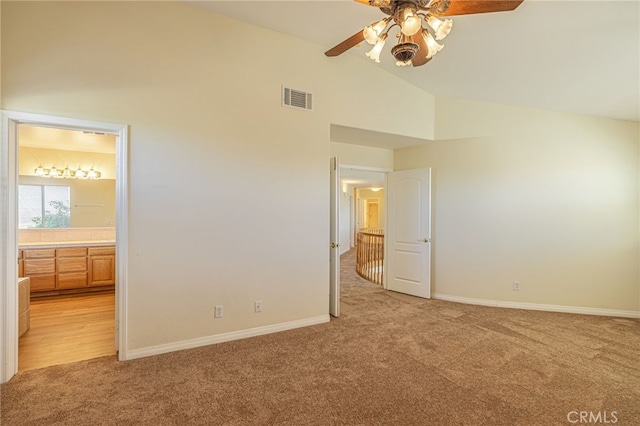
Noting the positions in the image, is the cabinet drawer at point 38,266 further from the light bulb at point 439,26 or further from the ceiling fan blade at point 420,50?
the light bulb at point 439,26

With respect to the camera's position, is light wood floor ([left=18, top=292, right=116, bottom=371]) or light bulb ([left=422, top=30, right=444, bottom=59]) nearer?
light bulb ([left=422, top=30, right=444, bottom=59])

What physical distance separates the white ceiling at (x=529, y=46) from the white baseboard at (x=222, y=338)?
11.2 ft

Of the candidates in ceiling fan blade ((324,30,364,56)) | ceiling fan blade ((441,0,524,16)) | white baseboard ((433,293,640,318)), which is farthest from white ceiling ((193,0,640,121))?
white baseboard ((433,293,640,318))

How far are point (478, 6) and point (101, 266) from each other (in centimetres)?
613

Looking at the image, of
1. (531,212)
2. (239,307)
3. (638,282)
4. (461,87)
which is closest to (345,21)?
(461,87)

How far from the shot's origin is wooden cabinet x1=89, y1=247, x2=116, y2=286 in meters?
4.93

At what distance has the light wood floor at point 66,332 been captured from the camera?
2784 millimetres

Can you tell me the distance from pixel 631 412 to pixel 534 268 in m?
2.54

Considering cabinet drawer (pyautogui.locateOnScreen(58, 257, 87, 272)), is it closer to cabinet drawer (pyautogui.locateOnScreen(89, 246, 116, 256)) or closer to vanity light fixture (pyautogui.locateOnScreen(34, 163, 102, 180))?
cabinet drawer (pyautogui.locateOnScreen(89, 246, 116, 256))

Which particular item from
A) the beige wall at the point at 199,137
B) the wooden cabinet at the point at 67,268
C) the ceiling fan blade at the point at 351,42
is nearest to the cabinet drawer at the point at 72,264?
the wooden cabinet at the point at 67,268

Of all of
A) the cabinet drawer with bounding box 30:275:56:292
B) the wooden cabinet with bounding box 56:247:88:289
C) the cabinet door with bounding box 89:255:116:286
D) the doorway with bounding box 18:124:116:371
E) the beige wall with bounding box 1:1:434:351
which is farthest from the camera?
the cabinet door with bounding box 89:255:116:286

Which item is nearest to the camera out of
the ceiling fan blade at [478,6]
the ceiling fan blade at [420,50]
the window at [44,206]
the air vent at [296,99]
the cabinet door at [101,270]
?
the ceiling fan blade at [478,6]

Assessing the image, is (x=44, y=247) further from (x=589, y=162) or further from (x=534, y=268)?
(x=589, y=162)

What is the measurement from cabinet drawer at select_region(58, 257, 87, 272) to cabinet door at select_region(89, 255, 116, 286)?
0.09 m
